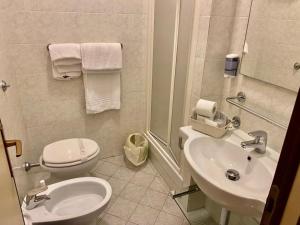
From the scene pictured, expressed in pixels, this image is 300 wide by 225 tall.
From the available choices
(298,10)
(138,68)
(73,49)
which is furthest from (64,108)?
(298,10)

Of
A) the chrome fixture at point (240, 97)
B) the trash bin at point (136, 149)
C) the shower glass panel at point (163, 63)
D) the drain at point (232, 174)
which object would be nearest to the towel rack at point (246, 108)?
the chrome fixture at point (240, 97)

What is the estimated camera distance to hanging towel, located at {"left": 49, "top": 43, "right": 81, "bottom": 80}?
1.80 meters

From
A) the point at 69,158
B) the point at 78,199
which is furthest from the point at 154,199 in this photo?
the point at 69,158

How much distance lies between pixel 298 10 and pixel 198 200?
4.54ft

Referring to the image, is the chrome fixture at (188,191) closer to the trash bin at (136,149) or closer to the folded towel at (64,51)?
the trash bin at (136,149)

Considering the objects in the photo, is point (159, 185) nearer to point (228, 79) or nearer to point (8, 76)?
point (228, 79)

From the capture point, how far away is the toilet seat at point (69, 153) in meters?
1.70

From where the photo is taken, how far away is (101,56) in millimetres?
1929

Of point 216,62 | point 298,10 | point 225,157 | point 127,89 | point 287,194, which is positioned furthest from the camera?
point 127,89

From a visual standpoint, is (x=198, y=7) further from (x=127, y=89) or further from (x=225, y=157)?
(x=127, y=89)

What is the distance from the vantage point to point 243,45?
4.59 ft

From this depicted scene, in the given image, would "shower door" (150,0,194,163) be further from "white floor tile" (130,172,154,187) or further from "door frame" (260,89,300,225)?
"door frame" (260,89,300,225)

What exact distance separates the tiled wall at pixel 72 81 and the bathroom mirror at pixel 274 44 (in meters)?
1.01

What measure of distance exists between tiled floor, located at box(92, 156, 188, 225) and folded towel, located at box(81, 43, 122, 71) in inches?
38.4
